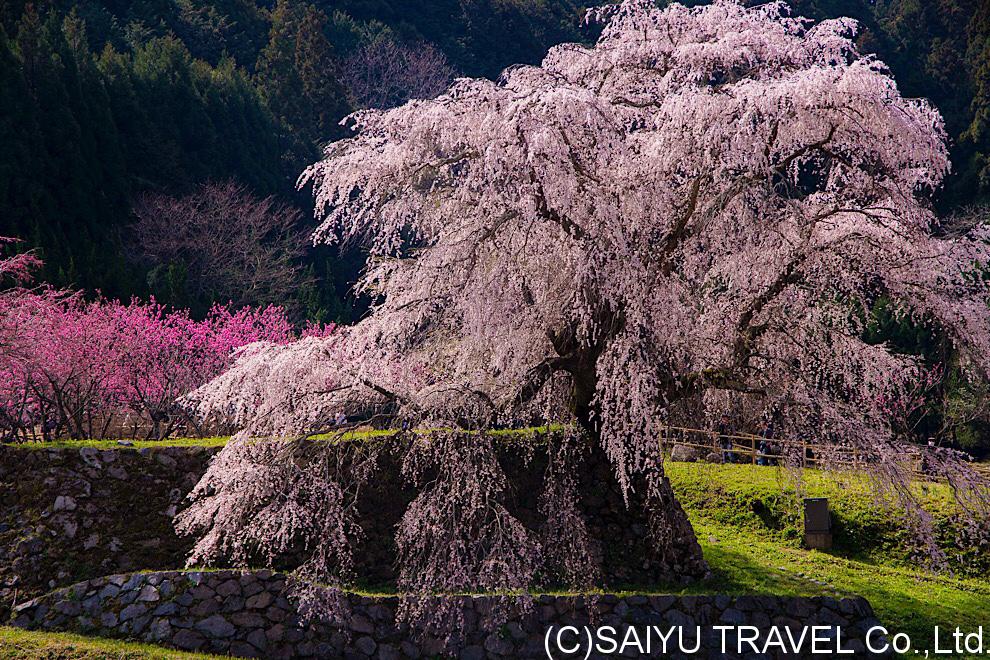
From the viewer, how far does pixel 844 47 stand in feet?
42.0

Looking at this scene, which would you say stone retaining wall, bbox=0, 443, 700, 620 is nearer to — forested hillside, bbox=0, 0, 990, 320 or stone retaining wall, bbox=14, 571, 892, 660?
stone retaining wall, bbox=14, 571, 892, 660

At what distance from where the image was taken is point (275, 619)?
11.6 meters

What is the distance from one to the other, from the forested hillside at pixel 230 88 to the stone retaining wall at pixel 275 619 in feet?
51.7

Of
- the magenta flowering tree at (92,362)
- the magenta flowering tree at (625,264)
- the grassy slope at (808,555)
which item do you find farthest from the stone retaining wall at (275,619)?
the magenta flowering tree at (92,362)

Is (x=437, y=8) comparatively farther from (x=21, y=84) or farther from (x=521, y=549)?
(x=521, y=549)

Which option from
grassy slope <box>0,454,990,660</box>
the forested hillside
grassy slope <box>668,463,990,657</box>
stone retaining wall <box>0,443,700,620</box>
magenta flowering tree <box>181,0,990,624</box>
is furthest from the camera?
the forested hillside

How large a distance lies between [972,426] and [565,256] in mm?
22089

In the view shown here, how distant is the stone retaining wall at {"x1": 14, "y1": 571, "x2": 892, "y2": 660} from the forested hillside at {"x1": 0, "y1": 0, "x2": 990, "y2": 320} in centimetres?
1576

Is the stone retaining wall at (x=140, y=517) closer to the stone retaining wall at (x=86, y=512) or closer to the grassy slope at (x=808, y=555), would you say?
the stone retaining wall at (x=86, y=512)

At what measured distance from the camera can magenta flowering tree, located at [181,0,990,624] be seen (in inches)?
442

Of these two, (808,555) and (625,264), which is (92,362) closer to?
(625,264)

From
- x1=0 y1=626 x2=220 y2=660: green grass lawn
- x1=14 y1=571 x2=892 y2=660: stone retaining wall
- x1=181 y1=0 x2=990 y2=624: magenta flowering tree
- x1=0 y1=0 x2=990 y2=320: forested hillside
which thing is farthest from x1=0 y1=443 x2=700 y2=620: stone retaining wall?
x1=0 y1=0 x2=990 y2=320: forested hillside

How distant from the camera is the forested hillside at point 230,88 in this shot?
104ft

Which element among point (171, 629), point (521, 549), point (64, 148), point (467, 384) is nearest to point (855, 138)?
point (467, 384)
